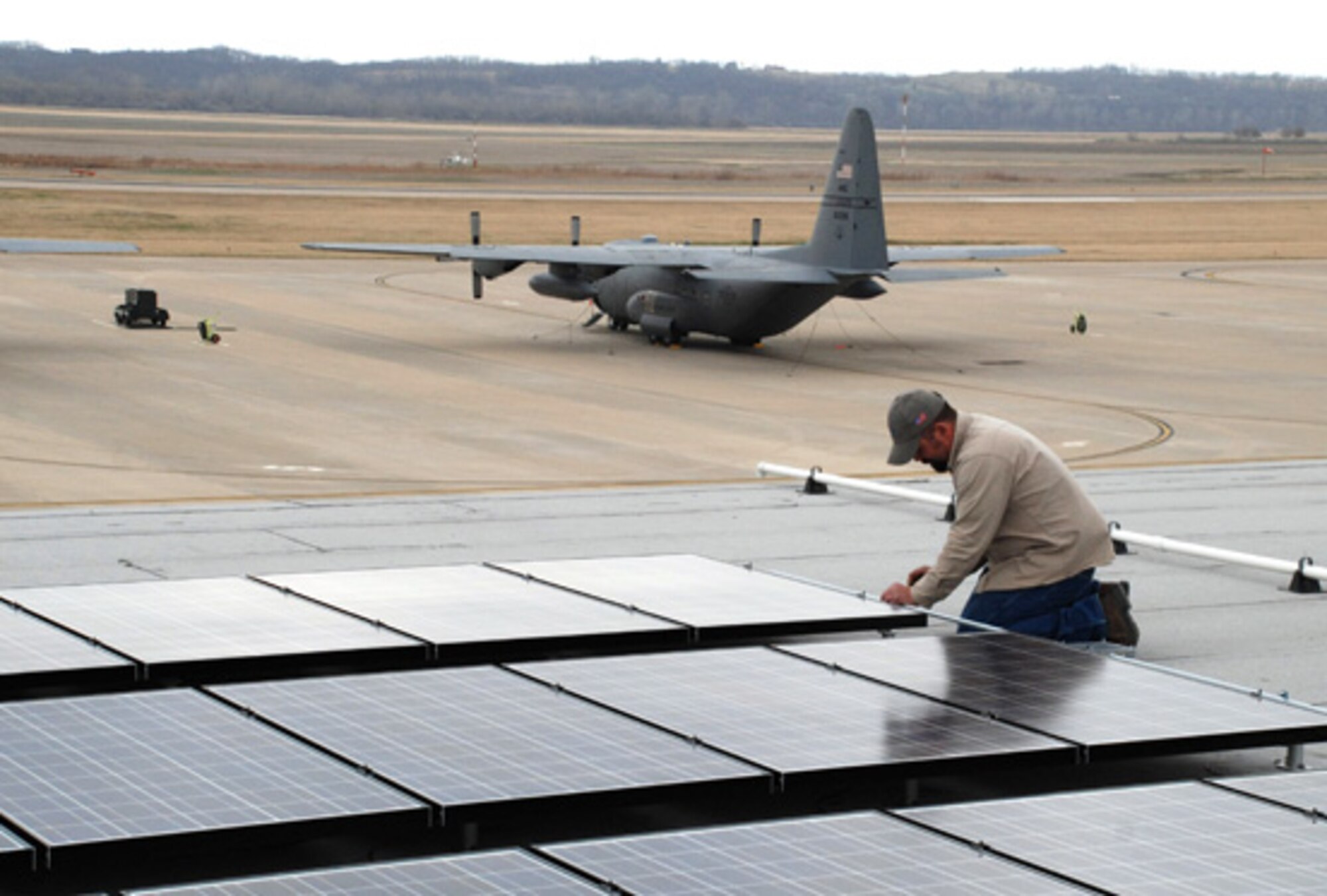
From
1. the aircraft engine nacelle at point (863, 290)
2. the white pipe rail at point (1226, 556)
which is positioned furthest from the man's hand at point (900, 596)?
the aircraft engine nacelle at point (863, 290)

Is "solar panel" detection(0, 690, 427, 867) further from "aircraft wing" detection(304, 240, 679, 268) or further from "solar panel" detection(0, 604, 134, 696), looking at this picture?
"aircraft wing" detection(304, 240, 679, 268)

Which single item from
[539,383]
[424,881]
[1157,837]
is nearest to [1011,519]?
[1157,837]

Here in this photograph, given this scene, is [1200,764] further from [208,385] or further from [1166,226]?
[1166,226]

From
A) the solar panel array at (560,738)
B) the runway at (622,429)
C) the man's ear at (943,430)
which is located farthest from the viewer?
the runway at (622,429)

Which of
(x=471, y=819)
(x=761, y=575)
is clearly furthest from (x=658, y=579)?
(x=471, y=819)

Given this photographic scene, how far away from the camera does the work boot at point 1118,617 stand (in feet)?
53.0

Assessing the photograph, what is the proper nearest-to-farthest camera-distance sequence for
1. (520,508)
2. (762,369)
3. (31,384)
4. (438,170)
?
(520,508) → (31,384) → (762,369) → (438,170)

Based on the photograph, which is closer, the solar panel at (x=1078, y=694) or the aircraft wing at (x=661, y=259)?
the solar panel at (x=1078, y=694)

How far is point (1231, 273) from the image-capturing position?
85.4 metres

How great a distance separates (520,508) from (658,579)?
758 cm

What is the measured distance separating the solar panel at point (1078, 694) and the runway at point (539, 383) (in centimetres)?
1668

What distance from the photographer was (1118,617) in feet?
53.1

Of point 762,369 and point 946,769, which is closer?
point 946,769

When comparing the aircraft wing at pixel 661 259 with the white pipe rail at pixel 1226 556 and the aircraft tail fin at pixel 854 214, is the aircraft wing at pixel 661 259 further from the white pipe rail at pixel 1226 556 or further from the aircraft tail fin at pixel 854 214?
the white pipe rail at pixel 1226 556
